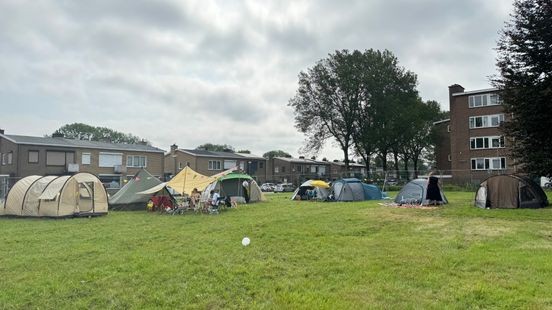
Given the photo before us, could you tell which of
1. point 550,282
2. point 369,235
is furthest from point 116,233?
point 550,282

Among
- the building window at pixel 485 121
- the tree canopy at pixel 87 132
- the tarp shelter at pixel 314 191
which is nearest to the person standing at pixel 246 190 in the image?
the tarp shelter at pixel 314 191

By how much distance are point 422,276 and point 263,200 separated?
2062cm

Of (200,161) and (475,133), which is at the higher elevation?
(475,133)

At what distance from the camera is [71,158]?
146ft

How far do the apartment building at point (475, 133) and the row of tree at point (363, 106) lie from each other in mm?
5401

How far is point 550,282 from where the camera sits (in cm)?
636

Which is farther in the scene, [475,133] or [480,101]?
[475,133]

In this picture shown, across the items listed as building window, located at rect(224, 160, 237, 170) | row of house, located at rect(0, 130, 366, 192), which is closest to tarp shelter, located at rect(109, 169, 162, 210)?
row of house, located at rect(0, 130, 366, 192)

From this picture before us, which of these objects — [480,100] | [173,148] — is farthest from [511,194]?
[173,148]

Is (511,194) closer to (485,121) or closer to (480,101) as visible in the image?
(485,121)

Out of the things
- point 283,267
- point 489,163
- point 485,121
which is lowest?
point 283,267

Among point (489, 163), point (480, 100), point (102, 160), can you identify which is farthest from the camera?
point (102, 160)

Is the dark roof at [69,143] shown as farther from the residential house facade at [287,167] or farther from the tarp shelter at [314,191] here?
the tarp shelter at [314,191]

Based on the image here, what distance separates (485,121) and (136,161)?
41582mm
